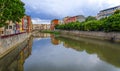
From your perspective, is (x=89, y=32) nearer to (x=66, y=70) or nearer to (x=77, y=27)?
(x=77, y=27)

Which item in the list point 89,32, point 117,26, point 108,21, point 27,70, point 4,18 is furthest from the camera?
point 89,32

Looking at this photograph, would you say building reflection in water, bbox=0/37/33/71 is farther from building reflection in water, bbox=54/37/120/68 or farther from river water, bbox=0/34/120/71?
building reflection in water, bbox=54/37/120/68

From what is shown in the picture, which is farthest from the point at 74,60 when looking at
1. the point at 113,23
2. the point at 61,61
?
the point at 113,23

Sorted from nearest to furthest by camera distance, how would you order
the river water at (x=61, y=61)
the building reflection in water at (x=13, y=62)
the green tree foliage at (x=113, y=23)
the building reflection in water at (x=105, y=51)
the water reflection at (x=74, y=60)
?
the building reflection in water at (x=13, y=62) → the river water at (x=61, y=61) → the water reflection at (x=74, y=60) → the building reflection in water at (x=105, y=51) → the green tree foliage at (x=113, y=23)

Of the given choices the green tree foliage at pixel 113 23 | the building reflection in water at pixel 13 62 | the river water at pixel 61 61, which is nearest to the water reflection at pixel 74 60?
the river water at pixel 61 61

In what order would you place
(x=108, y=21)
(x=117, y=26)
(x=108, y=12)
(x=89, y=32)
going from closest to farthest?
(x=117, y=26) < (x=108, y=21) < (x=89, y=32) < (x=108, y=12)

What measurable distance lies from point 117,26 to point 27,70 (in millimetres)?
44287

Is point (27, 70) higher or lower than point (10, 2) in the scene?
lower

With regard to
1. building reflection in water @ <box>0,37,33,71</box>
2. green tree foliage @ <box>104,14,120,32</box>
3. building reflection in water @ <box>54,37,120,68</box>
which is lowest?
building reflection in water @ <box>54,37,120,68</box>

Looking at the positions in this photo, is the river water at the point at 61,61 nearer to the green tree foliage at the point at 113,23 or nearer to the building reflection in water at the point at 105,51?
the building reflection in water at the point at 105,51

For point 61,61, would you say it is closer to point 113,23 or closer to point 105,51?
point 105,51

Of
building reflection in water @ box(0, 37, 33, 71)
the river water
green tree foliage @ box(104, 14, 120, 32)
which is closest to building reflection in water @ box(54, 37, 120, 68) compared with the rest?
the river water

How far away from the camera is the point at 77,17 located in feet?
596

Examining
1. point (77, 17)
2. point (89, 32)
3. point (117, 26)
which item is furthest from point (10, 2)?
point (77, 17)
